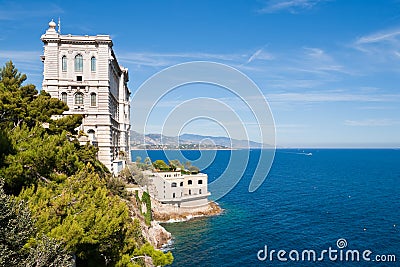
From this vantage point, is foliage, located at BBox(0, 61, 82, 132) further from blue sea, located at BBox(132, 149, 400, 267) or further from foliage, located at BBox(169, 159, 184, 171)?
foliage, located at BBox(169, 159, 184, 171)

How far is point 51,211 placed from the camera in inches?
470

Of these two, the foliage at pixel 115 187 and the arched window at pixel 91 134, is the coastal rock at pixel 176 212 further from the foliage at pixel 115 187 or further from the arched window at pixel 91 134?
the arched window at pixel 91 134

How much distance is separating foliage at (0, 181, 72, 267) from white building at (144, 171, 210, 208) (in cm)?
3507

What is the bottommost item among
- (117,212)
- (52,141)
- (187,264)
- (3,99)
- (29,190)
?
(187,264)

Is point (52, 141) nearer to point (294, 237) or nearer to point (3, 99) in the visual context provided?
point (3, 99)

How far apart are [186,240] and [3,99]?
77.4 ft

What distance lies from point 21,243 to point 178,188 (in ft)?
126

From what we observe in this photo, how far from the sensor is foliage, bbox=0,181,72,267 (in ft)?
31.9

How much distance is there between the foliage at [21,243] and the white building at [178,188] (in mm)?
35071

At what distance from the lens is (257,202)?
59094mm

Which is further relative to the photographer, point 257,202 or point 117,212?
point 257,202

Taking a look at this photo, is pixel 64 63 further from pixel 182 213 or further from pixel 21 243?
pixel 21 243

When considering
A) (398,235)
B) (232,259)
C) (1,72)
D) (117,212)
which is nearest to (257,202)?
(398,235)

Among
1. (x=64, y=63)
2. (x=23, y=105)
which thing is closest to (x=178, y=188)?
(x=64, y=63)
